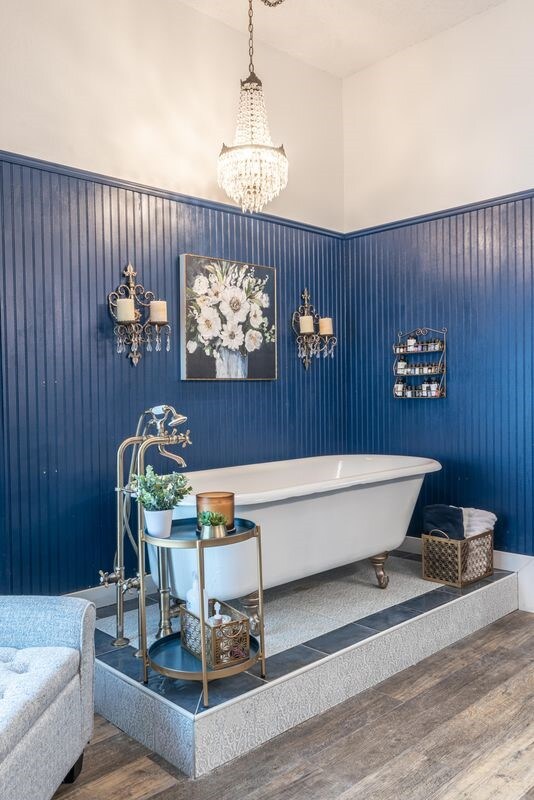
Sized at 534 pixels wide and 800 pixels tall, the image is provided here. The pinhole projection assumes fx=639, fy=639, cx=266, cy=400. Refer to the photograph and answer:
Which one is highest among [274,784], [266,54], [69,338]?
[266,54]

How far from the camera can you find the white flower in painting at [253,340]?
4023 mm

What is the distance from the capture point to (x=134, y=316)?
3.33m

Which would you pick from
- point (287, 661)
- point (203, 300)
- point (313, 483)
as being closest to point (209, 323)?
point (203, 300)

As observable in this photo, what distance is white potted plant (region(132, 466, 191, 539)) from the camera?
7.75ft

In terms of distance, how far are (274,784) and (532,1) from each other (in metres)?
4.19

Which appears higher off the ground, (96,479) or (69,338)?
(69,338)

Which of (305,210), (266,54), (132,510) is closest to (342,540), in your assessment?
(132,510)

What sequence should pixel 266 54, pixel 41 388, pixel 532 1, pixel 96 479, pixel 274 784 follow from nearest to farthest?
pixel 274 784, pixel 41 388, pixel 96 479, pixel 532 1, pixel 266 54

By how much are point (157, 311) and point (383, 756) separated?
2.33m

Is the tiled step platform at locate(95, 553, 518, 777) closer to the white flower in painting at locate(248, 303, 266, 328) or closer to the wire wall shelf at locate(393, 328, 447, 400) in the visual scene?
the wire wall shelf at locate(393, 328, 447, 400)

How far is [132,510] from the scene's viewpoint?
11.0ft

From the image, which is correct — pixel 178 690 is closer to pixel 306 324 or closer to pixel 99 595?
pixel 99 595

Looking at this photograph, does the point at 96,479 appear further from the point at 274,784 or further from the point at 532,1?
the point at 532,1

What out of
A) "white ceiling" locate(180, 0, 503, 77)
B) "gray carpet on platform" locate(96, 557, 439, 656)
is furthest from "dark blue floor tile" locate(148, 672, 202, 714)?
"white ceiling" locate(180, 0, 503, 77)
